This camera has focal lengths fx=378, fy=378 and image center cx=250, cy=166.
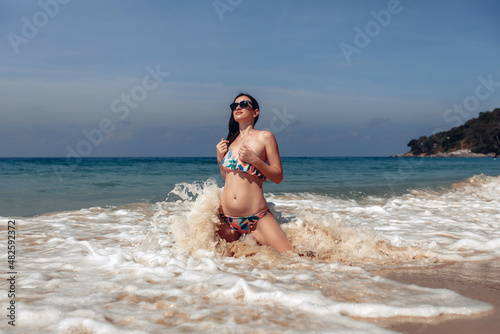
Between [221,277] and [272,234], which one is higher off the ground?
[272,234]

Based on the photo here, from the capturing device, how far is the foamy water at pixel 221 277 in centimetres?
254

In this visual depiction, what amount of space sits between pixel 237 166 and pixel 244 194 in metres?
0.34

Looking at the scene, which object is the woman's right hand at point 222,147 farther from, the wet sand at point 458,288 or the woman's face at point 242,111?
the wet sand at point 458,288

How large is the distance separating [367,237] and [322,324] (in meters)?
2.43

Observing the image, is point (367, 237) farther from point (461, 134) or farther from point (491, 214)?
point (461, 134)

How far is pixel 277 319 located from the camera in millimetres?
2541

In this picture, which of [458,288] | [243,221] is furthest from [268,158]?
[458,288]

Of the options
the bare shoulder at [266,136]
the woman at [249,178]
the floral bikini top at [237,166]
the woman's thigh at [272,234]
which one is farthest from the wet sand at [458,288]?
the bare shoulder at [266,136]

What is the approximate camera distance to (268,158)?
448 cm

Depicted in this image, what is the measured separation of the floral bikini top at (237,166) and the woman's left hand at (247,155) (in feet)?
0.61

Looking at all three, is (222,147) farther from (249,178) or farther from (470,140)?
(470,140)

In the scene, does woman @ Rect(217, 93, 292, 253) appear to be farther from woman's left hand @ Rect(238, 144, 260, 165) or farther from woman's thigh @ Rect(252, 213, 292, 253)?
woman's left hand @ Rect(238, 144, 260, 165)

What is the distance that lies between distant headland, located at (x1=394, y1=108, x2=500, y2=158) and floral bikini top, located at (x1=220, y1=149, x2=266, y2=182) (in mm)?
81198

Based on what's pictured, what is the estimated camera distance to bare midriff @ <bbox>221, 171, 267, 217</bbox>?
442cm
